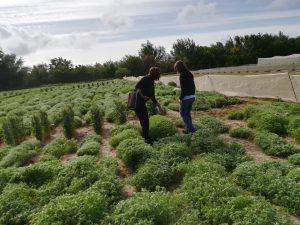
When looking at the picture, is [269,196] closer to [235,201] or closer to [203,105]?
[235,201]

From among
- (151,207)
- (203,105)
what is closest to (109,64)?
(203,105)

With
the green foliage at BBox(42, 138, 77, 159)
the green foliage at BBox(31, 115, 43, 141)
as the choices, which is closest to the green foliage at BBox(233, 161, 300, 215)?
the green foliage at BBox(42, 138, 77, 159)

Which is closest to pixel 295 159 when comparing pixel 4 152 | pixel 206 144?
pixel 206 144

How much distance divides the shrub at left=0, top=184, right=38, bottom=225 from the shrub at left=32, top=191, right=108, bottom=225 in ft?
1.29

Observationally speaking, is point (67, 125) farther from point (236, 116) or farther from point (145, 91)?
point (236, 116)

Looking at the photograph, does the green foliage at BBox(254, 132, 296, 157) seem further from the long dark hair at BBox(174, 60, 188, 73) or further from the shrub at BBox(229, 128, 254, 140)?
the long dark hair at BBox(174, 60, 188, 73)

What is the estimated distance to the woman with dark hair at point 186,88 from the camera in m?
9.84

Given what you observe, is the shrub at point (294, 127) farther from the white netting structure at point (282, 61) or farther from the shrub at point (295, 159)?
the white netting structure at point (282, 61)

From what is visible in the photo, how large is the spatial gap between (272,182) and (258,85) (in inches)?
429

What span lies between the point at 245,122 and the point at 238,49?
5484cm

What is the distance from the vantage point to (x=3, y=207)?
21.3 feet

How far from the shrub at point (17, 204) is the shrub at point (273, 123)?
6.23 meters

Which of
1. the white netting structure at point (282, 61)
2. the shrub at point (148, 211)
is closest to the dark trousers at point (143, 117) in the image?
the shrub at point (148, 211)

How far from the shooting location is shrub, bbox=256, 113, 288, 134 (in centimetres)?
1019
